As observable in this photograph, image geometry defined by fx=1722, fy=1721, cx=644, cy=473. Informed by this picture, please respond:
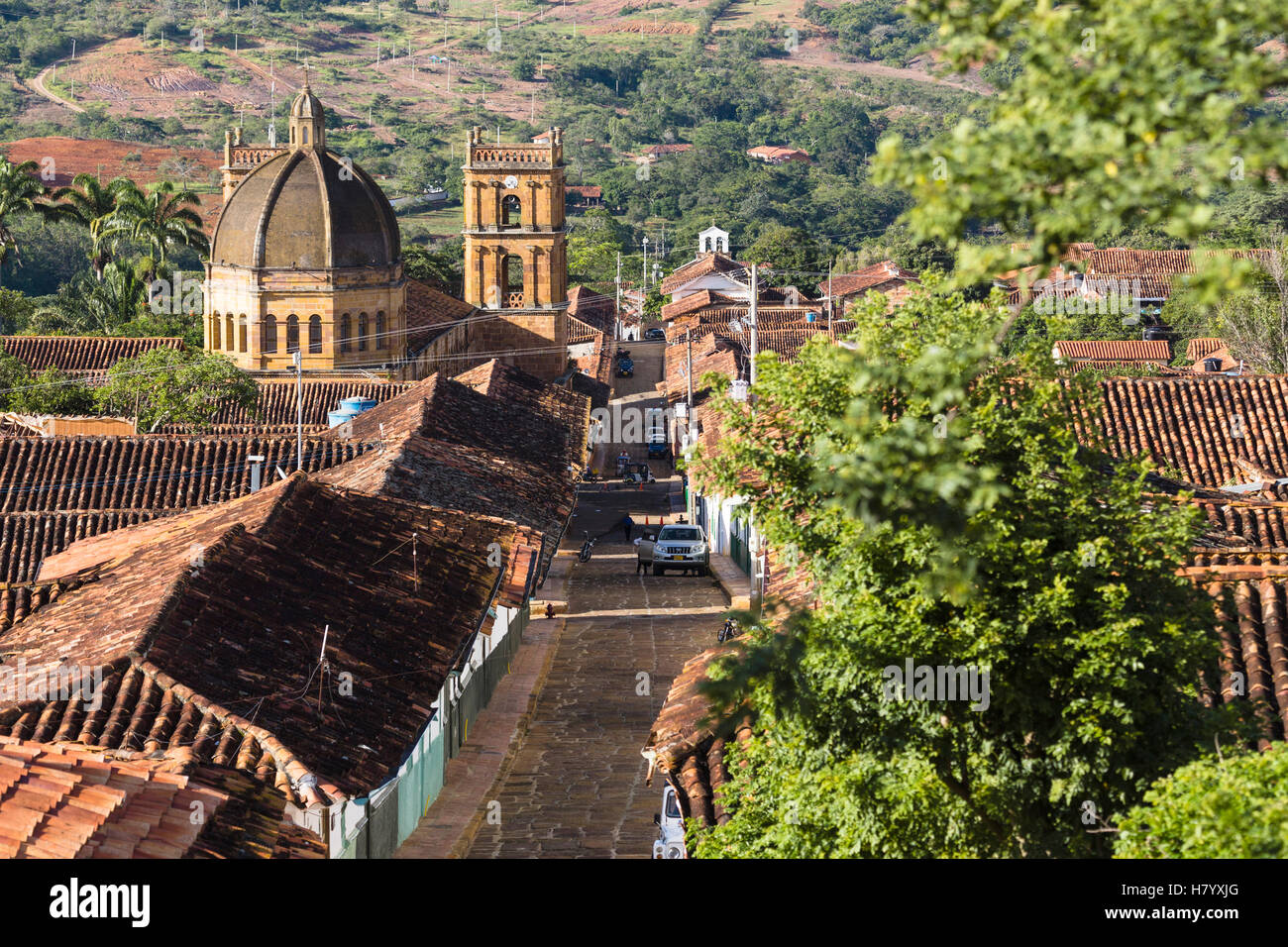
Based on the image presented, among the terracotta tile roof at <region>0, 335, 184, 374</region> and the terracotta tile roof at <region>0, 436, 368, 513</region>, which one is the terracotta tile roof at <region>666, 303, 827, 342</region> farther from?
the terracotta tile roof at <region>0, 436, 368, 513</region>

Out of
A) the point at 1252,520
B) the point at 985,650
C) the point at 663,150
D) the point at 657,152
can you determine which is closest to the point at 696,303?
the point at 1252,520

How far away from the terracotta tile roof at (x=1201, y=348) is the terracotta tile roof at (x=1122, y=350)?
0.81m

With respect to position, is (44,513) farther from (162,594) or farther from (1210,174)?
(1210,174)

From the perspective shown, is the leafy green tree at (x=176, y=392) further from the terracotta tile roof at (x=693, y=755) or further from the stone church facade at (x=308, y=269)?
the terracotta tile roof at (x=693, y=755)

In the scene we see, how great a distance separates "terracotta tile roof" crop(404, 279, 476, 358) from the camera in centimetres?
6272

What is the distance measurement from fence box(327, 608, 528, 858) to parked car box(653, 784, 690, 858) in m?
2.37

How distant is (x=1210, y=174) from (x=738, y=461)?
4492mm

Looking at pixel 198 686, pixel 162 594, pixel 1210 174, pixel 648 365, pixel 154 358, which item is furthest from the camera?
pixel 648 365

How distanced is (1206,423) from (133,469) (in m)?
18.3

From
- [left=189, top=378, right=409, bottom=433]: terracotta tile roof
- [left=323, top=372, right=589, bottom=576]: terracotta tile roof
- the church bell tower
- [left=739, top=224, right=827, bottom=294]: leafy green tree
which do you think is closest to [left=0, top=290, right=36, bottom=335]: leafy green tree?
the church bell tower

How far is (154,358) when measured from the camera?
155 ft

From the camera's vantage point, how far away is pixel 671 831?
1532cm
